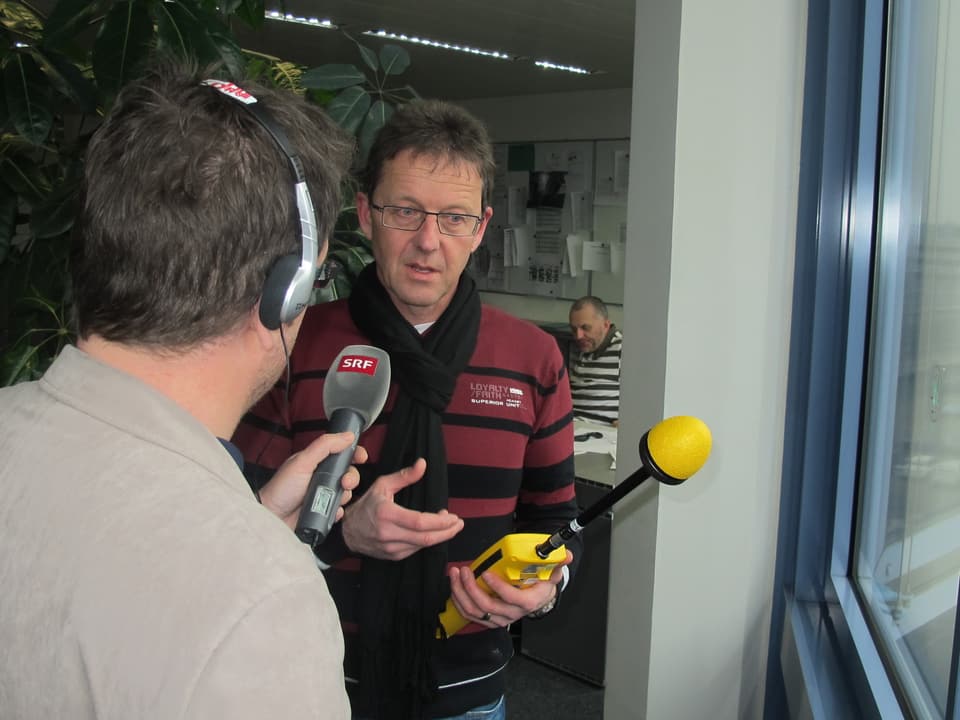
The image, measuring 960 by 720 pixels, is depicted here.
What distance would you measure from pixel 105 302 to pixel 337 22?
15.2ft

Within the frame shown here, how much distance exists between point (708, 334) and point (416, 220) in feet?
2.31

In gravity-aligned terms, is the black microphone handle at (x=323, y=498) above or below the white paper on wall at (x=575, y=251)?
below

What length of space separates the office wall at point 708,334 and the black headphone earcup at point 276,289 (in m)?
1.14

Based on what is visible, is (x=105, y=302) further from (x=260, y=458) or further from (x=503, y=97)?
(x=503, y=97)

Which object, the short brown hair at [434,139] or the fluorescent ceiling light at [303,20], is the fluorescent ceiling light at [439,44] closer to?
the fluorescent ceiling light at [303,20]

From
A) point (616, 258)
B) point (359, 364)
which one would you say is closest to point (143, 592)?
point (359, 364)

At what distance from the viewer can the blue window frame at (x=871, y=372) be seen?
1.34 m

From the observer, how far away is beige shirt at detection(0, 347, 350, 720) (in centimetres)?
52

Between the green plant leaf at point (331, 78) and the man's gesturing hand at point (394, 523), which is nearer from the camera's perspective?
the man's gesturing hand at point (394, 523)

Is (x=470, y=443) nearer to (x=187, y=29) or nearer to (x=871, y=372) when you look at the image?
(x=871, y=372)

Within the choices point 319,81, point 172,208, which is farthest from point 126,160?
point 319,81

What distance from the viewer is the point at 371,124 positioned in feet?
6.00

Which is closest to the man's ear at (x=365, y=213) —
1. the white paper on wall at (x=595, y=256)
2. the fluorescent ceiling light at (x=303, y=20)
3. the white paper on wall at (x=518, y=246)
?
the fluorescent ceiling light at (x=303, y=20)

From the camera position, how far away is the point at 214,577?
0.53 metres
